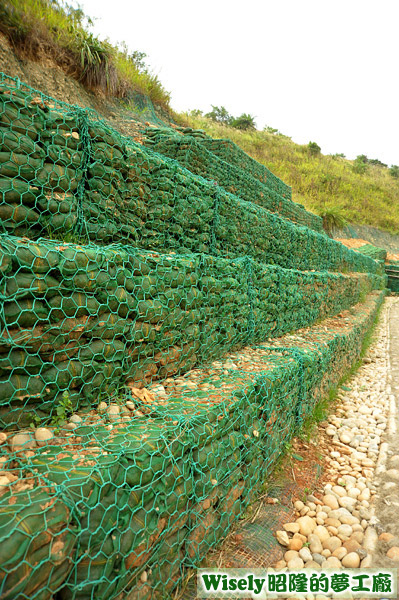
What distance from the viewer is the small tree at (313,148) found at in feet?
89.7

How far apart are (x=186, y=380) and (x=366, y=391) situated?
3.61m

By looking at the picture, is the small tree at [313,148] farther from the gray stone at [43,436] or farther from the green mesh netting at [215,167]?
the gray stone at [43,436]

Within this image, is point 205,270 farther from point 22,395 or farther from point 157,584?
point 157,584

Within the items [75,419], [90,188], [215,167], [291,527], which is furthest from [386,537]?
[215,167]

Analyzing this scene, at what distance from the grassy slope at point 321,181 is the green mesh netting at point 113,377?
19.7 m

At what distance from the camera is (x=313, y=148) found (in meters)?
27.5

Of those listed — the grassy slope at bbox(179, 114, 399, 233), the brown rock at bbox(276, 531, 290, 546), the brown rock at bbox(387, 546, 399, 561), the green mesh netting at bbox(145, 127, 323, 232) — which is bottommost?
the brown rock at bbox(276, 531, 290, 546)

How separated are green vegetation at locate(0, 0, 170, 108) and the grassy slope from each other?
15251 mm

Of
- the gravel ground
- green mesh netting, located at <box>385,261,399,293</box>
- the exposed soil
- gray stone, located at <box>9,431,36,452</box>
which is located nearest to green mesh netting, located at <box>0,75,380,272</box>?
gray stone, located at <box>9,431,36,452</box>

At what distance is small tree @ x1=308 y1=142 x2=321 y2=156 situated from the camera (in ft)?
89.7

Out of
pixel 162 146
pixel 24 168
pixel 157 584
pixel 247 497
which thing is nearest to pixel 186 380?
pixel 247 497

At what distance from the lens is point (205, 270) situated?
2.68 meters

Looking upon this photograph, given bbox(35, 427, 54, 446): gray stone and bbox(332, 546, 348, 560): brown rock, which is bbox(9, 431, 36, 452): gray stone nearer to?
bbox(35, 427, 54, 446): gray stone

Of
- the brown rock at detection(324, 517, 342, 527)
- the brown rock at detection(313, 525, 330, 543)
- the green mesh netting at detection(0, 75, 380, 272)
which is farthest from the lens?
the brown rock at detection(324, 517, 342, 527)
